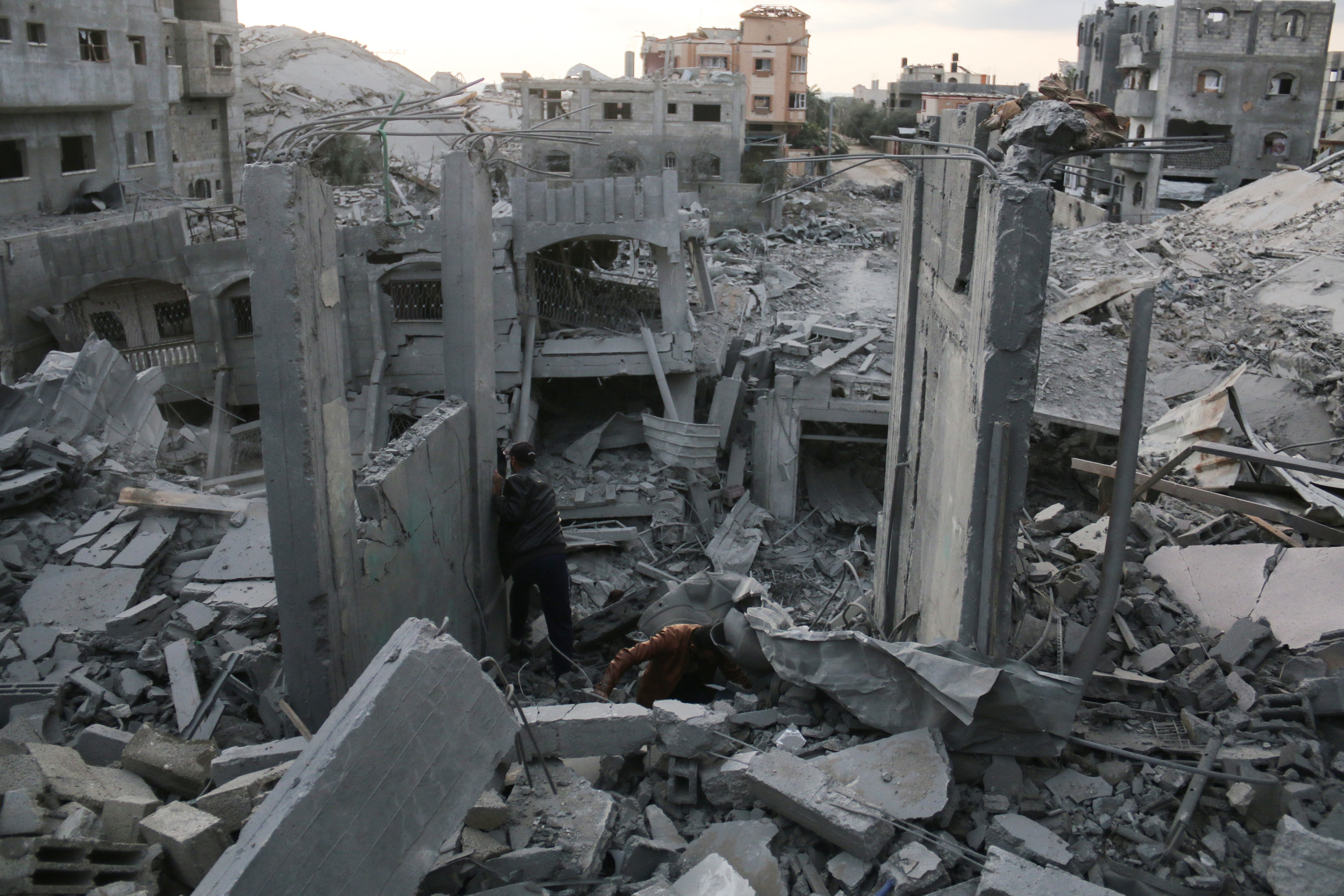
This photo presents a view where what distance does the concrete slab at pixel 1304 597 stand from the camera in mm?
4867

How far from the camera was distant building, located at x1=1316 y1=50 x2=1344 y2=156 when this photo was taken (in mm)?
37656

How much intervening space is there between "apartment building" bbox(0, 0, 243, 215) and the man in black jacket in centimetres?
1952

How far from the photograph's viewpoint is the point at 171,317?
62.4 feet

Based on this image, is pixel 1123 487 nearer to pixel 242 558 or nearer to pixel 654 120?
pixel 242 558

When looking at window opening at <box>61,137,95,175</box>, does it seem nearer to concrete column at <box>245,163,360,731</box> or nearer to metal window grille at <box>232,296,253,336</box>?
metal window grille at <box>232,296,253,336</box>

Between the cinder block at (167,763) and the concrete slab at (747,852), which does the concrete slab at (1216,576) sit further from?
the cinder block at (167,763)

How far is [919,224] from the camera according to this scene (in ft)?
22.0

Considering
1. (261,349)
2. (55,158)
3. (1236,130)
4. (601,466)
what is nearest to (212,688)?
(261,349)

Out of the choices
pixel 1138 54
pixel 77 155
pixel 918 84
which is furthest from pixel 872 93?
pixel 77 155

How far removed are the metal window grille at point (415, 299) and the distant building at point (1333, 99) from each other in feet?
118

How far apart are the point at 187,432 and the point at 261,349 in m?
10.4

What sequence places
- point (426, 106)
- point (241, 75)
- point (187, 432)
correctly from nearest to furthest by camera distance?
1. point (426, 106)
2. point (187, 432)
3. point (241, 75)

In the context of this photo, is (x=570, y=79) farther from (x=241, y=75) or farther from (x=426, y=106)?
(x=426, y=106)

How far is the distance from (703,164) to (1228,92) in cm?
1940
